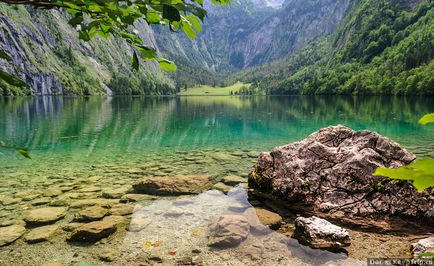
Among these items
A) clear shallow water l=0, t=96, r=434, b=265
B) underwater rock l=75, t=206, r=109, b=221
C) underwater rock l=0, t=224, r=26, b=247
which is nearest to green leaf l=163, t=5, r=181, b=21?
clear shallow water l=0, t=96, r=434, b=265

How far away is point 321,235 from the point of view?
32.2 ft

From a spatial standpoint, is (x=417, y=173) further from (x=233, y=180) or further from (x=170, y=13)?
(x=233, y=180)

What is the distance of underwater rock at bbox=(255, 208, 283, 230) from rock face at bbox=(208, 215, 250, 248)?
32.4 inches

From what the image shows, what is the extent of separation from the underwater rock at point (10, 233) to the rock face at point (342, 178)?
977 cm

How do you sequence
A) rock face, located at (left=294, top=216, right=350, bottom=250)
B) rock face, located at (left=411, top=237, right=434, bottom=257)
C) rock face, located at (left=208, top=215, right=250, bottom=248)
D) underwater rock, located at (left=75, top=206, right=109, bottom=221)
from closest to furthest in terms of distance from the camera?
rock face, located at (left=411, top=237, right=434, bottom=257) < rock face, located at (left=294, top=216, right=350, bottom=250) < rock face, located at (left=208, top=215, right=250, bottom=248) < underwater rock, located at (left=75, top=206, right=109, bottom=221)

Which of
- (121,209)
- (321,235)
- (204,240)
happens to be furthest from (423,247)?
(121,209)

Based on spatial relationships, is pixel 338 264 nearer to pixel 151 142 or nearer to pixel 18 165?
pixel 18 165

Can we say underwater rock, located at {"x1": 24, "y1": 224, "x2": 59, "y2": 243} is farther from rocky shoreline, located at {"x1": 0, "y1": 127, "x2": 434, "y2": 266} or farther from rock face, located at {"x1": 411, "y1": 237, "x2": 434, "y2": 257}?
rock face, located at {"x1": 411, "y1": 237, "x2": 434, "y2": 257}

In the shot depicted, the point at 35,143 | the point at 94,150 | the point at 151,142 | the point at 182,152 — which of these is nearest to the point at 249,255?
the point at 182,152

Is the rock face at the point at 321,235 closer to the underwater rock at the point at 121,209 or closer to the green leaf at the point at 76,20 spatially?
the underwater rock at the point at 121,209

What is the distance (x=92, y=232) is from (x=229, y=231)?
4.59 metres

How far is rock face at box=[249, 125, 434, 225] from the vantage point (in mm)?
11758

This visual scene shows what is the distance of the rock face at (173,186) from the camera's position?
14.9m

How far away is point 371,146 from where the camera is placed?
13773 mm
